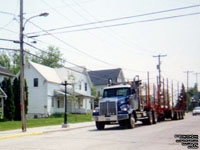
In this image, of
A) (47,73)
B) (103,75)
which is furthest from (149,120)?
(103,75)

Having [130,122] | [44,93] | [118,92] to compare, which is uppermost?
[118,92]

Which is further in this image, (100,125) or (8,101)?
(8,101)

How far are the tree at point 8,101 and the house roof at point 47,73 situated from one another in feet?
28.4

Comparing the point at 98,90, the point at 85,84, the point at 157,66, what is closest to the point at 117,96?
the point at 157,66

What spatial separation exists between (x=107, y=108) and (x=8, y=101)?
19.7m

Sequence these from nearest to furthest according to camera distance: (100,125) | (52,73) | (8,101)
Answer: (100,125)
(8,101)
(52,73)

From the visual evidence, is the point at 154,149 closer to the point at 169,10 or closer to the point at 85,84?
the point at 169,10

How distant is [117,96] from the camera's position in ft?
71.4

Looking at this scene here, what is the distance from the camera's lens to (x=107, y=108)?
813 inches

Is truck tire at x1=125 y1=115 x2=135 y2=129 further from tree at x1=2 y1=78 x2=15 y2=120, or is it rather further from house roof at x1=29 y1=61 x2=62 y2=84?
house roof at x1=29 y1=61 x2=62 y2=84

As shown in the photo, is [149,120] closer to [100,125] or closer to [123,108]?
[100,125]

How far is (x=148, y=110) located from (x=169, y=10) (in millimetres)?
9157

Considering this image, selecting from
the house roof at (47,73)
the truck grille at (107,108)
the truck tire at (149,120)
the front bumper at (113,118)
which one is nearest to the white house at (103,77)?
the house roof at (47,73)

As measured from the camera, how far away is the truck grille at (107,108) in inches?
804
